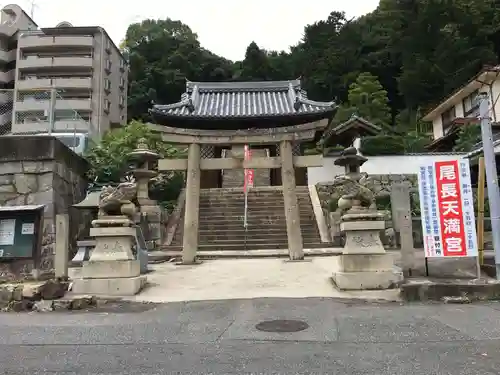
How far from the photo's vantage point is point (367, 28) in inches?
1932

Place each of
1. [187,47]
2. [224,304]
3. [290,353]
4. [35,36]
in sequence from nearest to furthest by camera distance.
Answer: [290,353] → [224,304] → [35,36] → [187,47]

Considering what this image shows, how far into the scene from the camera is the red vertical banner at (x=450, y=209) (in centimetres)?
743

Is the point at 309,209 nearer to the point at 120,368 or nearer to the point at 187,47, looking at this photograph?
the point at 120,368

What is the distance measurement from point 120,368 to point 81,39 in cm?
4895

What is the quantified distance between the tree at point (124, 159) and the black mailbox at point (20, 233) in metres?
4.59

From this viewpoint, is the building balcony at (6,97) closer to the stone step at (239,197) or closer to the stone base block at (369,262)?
the stone step at (239,197)

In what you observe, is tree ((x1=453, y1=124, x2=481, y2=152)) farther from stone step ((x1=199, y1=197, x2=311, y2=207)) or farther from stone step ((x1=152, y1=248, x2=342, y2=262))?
stone step ((x1=152, y1=248, x2=342, y2=262))

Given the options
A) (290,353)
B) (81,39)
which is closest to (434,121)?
(290,353)

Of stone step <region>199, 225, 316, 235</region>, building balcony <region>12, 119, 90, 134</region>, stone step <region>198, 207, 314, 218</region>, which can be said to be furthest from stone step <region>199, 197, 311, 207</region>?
building balcony <region>12, 119, 90, 134</region>

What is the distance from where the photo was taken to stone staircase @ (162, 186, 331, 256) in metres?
15.0

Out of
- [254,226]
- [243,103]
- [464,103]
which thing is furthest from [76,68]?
[464,103]

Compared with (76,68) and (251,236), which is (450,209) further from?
(76,68)

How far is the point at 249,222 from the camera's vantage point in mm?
16688

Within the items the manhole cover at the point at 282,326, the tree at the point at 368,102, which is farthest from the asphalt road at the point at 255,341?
the tree at the point at 368,102
